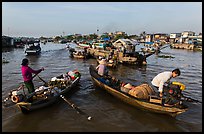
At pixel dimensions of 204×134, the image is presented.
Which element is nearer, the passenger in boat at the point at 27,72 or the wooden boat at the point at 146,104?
the wooden boat at the point at 146,104

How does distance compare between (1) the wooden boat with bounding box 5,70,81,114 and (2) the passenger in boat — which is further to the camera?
(2) the passenger in boat

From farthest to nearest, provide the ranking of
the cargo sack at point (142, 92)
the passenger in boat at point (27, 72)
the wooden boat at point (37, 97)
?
the cargo sack at point (142, 92), the passenger in boat at point (27, 72), the wooden boat at point (37, 97)

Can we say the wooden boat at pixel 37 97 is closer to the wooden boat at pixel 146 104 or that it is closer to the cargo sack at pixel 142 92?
the wooden boat at pixel 146 104

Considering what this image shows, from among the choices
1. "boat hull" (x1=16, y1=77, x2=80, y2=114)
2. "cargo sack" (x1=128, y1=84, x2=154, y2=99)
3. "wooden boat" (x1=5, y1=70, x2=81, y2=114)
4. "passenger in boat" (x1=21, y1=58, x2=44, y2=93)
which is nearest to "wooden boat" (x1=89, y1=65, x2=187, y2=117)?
"cargo sack" (x1=128, y1=84, x2=154, y2=99)

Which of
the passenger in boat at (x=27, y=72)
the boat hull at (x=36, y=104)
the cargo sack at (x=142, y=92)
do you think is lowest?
the boat hull at (x=36, y=104)

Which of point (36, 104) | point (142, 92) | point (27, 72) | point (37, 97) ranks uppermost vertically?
point (27, 72)

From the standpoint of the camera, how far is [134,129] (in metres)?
7.08

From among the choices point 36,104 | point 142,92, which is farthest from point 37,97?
point 142,92

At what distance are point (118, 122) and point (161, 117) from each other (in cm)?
185

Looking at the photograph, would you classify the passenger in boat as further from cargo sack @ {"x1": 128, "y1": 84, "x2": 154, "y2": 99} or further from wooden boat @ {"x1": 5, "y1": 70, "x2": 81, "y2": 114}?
cargo sack @ {"x1": 128, "y1": 84, "x2": 154, "y2": 99}

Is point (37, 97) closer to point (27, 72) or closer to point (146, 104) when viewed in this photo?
point (27, 72)

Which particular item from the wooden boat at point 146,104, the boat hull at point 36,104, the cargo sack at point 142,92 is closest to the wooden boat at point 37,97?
the boat hull at point 36,104

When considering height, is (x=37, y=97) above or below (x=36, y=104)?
above

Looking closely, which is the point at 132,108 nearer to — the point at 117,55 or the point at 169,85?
the point at 169,85
